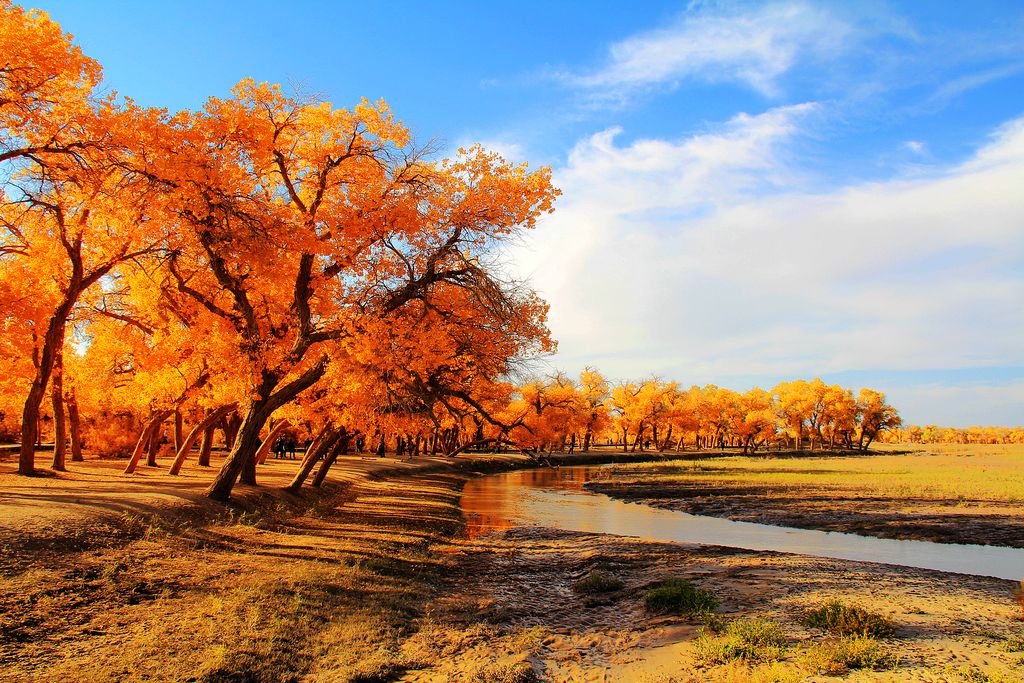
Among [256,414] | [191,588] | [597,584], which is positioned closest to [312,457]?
[256,414]

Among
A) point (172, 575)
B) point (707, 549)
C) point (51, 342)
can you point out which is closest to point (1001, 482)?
point (707, 549)

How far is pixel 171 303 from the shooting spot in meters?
20.8

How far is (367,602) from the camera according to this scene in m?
11.5

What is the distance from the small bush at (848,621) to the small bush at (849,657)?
0.40 meters

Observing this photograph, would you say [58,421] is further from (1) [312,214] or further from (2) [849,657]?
(2) [849,657]

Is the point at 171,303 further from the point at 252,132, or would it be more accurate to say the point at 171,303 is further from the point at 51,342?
the point at 252,132

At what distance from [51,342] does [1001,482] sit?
5265cm

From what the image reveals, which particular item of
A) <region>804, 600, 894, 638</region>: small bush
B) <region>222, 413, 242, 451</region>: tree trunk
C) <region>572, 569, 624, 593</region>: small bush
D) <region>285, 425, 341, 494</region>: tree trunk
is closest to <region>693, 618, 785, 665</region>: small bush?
<region>804, 600, 894, 638</region>: small bush

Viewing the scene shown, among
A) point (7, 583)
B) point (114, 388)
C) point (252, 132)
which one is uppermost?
point (252, 132)

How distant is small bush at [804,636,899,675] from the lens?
843cm

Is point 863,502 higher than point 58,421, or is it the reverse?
point 58,421

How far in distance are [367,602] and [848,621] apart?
817 centimetres

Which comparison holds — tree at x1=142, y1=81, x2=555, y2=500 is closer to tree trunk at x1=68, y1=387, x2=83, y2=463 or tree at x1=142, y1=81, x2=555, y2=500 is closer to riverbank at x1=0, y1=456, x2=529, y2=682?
riverbank at x1=0, y1=456, x2=529, y2=682

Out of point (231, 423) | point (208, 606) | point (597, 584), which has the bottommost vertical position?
point (597, 584)
